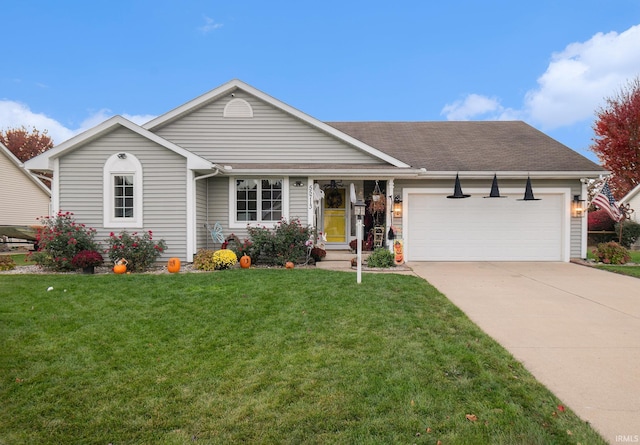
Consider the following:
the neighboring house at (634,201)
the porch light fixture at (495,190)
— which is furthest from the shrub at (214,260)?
the neighboring house at (634,201)

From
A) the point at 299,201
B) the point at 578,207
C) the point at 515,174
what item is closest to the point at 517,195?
the point at 515,174

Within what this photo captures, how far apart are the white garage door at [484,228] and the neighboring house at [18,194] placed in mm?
18289

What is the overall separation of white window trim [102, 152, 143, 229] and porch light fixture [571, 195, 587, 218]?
41.5 ft

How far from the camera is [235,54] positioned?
63.0 ft

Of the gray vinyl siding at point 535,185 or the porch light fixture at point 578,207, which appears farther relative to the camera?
the gray vinyl siding at point 535,185

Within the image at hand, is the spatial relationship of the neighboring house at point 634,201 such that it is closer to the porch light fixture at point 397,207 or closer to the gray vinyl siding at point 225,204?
the porch light fixture at point 397,207

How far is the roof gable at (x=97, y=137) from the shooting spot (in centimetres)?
918

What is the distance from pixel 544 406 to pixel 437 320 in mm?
2116

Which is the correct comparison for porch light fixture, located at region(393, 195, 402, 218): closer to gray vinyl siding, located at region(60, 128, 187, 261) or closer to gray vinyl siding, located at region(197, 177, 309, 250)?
gray vinyl siding, located at region(197, 177, 309, 250)

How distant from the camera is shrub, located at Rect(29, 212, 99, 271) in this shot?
8.83 meters

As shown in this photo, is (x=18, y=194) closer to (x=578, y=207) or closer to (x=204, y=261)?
(x=204, y=261)

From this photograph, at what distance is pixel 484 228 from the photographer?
11.2 m

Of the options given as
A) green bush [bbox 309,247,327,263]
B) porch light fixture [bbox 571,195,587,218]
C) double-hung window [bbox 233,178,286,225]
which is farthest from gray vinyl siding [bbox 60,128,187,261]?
porch light fixture [bbox 571,195,587,218]

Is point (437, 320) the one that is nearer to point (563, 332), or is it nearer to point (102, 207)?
point (563, 332)
